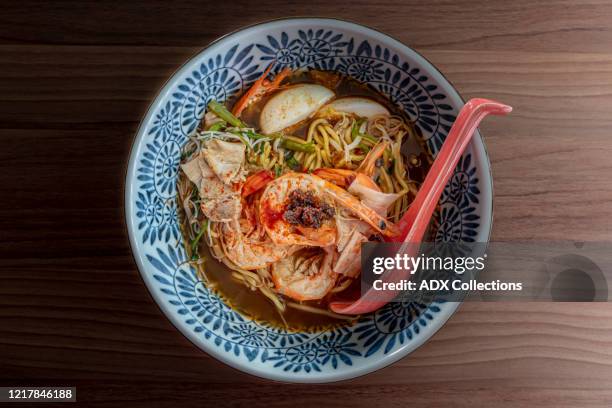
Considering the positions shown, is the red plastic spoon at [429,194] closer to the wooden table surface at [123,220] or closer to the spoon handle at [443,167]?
the spoon handle at [443,167]

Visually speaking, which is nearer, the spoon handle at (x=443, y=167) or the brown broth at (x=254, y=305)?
the spoon handle at (x=443, y=167)

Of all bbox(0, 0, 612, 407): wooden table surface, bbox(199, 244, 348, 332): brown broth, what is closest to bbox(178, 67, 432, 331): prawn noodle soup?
bbox(199, 244, 348, 332): brown broth

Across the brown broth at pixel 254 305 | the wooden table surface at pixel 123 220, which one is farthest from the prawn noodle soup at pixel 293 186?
the wooden table surface at pixel 123 220

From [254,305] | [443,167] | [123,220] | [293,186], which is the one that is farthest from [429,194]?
[123,220]

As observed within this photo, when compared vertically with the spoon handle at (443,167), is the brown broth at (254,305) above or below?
below

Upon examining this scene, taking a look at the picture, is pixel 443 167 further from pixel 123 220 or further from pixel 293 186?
pixel 123 220

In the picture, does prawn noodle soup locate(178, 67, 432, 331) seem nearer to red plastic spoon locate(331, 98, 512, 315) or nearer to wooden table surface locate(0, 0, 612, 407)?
red plastic spoon locate(331, 98, 512, 315)
